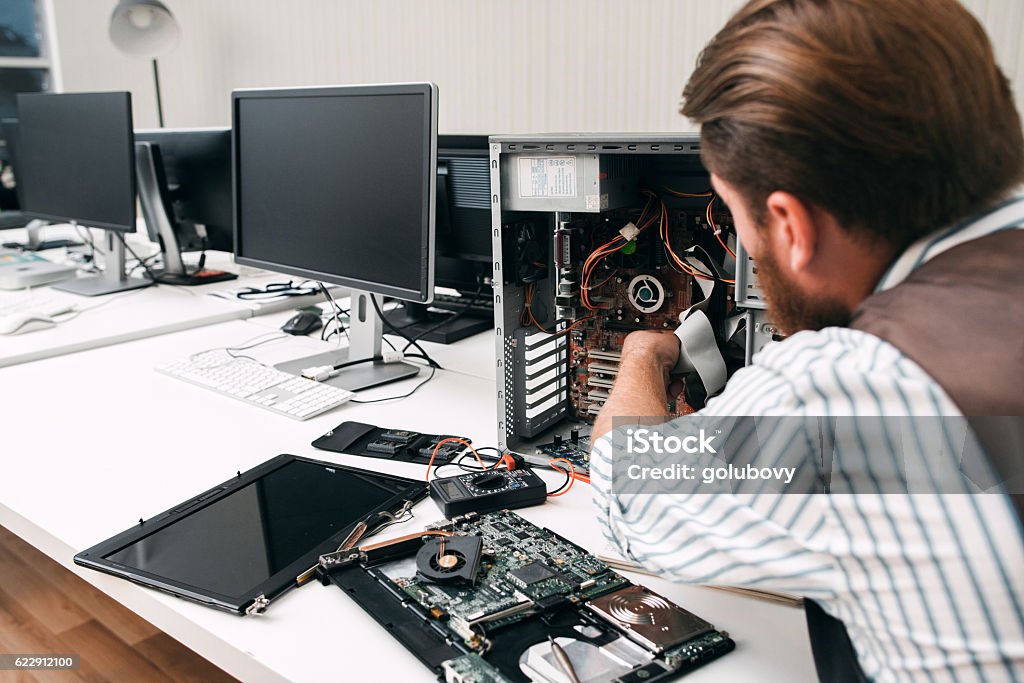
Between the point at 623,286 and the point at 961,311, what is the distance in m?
0.75

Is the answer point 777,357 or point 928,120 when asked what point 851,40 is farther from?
point 777,357

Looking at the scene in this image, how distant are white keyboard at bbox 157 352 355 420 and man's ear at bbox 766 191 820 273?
3.24 ft

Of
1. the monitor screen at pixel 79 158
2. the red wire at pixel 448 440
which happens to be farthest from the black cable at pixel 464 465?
the monitor screen at pixel 79 158

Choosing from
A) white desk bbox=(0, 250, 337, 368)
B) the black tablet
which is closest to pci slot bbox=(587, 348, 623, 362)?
the black tablet

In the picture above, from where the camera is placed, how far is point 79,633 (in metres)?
1.81

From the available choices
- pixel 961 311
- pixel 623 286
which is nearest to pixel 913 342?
pixel 961 311

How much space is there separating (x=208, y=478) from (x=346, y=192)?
1.96ft

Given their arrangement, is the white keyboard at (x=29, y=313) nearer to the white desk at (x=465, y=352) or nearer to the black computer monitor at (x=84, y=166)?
the black computer monitor at (x=84, y=166)

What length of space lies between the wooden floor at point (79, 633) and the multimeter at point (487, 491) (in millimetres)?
747

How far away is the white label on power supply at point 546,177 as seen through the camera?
1.22 metres

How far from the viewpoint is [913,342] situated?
0.63 metres

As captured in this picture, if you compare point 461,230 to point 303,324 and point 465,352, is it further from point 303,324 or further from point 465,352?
point 303,324

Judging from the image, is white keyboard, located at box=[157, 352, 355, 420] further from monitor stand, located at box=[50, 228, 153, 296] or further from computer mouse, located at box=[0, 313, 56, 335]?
monitor stand, located at box=[50, 228, 153, 296]

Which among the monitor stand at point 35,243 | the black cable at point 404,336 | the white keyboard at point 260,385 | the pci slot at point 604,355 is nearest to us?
the pci slot at point 604,355
